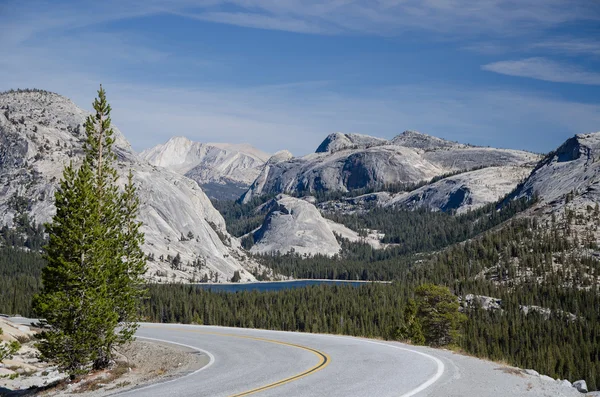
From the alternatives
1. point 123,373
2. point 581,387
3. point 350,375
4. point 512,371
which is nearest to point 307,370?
point 350,375

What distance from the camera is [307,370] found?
22953 mm

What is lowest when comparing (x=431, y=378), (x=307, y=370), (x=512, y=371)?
(x=512, y=371)

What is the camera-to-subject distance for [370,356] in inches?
1048

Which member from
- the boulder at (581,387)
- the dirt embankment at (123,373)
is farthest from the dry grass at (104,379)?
the boulder at (581,387)

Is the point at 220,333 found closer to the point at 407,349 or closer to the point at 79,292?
the point at 79,292

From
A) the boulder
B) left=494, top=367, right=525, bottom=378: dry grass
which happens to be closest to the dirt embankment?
left=494, top=367, right=525, bottom=378: dry grass

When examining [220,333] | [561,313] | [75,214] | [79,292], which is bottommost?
[561,313]

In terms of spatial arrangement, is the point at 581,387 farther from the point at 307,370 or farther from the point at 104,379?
the point at 104,379

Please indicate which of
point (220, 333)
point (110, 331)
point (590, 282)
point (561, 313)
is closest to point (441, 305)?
point (220, 333)

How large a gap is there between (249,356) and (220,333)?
14776 millimetres

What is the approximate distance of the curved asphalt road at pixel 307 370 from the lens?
1908 cm

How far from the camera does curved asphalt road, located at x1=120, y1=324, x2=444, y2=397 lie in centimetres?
1908

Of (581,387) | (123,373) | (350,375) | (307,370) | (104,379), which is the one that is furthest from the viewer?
(123,373)

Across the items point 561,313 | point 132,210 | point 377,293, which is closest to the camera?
point 132,210
